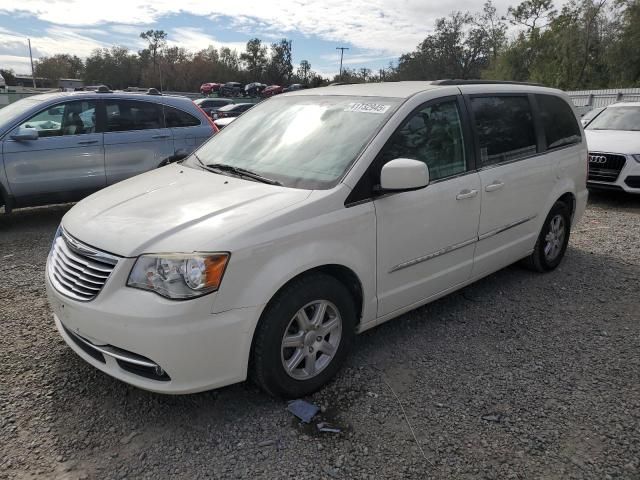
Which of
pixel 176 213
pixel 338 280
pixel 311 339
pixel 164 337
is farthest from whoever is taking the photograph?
pixel 338 280

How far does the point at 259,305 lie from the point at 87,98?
213 inches

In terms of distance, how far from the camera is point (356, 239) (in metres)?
2.97

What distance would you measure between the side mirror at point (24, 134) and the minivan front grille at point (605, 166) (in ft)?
27.3

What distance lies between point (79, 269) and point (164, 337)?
704mm

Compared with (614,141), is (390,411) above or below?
below

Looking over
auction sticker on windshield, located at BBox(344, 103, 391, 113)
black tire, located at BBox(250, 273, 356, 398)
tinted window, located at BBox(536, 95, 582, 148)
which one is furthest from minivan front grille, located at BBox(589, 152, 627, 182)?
black tire, located at BBox(250, 273, 356, 398)

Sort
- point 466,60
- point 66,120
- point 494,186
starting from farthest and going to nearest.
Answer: point 466,60, point 66,120, point 494,186

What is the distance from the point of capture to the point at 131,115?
707 centimetres

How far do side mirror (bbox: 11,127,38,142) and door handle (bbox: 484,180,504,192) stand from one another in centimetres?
534

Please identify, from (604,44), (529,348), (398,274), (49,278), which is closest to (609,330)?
(529,348)

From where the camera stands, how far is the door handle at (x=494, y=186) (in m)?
3.83

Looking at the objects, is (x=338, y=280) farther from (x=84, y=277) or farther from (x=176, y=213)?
(x=84, y=277)

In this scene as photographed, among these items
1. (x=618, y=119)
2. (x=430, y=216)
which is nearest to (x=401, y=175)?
(x=430, y=216)

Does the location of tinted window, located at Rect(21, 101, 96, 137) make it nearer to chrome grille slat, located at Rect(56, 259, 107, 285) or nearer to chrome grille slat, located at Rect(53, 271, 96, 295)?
chrome grille slat, located at Rect(53, 271, 96, 295)
